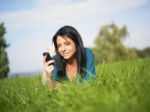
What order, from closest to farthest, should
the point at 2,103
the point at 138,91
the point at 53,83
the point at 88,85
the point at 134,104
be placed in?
1. the point at 134,104
2. the point at 138,91
3. the point at 88,85
4. the point at 2,103
5. the point at 53,83

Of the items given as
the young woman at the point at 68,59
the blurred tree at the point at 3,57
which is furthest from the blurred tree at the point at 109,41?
the young woman at the point at 68,59

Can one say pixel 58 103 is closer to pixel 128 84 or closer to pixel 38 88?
pixel 128 84

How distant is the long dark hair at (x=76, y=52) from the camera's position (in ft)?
18.3

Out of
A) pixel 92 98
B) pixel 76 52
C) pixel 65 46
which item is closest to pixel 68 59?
pixel 76 52

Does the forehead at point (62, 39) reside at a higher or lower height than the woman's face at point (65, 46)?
higher

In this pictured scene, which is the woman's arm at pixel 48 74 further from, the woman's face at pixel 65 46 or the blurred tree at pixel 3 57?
the blurred tree at pixel 3 57

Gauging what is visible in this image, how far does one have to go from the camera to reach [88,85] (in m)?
3.93

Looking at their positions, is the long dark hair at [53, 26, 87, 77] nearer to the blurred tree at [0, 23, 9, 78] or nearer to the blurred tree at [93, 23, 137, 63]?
the blurred tree at [0, 23, 9, 78]

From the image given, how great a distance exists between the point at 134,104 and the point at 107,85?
4.74 feet

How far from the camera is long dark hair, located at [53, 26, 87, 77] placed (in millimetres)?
5574

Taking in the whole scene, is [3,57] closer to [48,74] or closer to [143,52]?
[143,52]

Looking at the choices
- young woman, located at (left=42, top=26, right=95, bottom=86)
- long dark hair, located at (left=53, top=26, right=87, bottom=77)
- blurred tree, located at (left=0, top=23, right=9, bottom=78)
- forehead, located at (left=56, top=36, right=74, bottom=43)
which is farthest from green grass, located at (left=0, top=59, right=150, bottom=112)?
blurred tree, located at (left=0, top=23, right=9, bottom=78)

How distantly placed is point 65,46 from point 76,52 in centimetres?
40

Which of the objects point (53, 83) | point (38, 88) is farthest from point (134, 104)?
point (53, 83)
